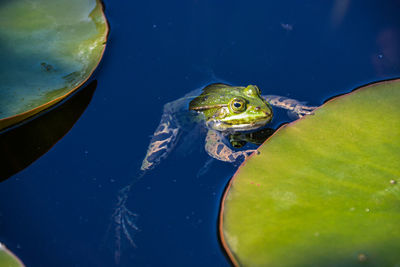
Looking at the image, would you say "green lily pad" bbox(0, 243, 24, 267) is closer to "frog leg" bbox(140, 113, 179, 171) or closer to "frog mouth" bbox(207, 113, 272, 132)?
"frog leg" bbox(140, 113, 179, 171)

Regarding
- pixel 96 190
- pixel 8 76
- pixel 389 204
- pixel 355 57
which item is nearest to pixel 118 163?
pixel 96 190

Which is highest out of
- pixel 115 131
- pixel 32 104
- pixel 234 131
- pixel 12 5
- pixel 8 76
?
pixel 12 5

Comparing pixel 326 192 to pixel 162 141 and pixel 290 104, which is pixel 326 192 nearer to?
pixel 290 104

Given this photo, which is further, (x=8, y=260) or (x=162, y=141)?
(x=162, y=141)

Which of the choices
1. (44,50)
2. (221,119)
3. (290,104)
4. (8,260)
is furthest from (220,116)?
(8,260)

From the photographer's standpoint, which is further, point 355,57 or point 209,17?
point 209,17

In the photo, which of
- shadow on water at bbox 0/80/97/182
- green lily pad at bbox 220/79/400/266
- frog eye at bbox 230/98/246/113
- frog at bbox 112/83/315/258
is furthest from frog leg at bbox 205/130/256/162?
shadow on water at bbox 0/80/97/182

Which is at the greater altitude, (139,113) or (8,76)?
(8,76)

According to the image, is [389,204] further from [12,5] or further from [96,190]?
[12,5]
